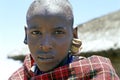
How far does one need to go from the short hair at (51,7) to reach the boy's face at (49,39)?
4 cm

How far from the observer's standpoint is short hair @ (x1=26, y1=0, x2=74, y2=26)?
2.38 m

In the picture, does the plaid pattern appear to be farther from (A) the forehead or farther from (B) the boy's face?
(A) the forehead

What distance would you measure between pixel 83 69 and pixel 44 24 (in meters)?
0.32

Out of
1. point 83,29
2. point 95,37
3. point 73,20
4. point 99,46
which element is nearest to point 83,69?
point 73,20

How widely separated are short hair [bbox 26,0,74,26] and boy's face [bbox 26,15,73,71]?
0.12 ft

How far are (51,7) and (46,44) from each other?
0.72ft

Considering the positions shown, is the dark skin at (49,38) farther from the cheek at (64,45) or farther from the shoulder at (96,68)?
the shoulder at (96,68)

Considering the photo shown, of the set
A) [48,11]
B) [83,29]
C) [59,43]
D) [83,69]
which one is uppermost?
[48,11]

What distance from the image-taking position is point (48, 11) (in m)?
2.36

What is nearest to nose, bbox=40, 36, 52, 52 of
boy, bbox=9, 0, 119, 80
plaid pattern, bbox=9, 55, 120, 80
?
boy, bbox=9, 0, 119, 80

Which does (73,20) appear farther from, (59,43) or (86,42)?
(86,42)

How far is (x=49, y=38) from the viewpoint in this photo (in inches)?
90.2

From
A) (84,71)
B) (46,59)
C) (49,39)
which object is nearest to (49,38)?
(49,39)

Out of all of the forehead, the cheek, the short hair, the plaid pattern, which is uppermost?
the short hair
